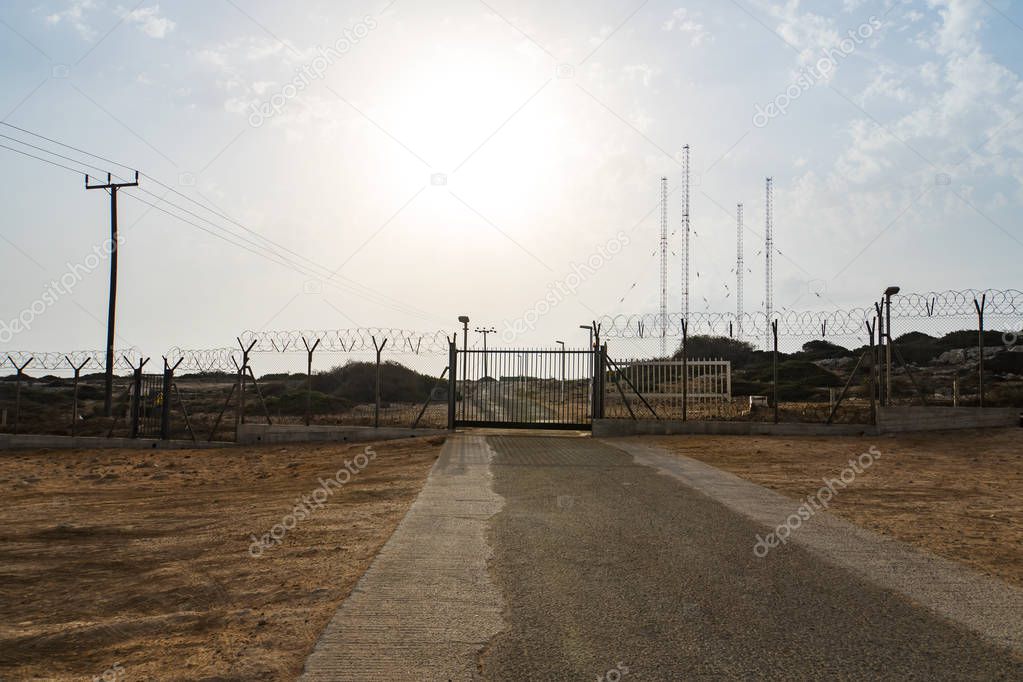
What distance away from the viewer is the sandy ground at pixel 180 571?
15.1ft

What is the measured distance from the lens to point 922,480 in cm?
1150

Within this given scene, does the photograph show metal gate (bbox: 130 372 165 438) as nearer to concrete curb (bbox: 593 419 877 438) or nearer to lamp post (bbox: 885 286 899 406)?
concrete curb (bbox: 593 419 877 438)

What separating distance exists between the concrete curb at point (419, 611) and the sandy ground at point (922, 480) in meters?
4.01

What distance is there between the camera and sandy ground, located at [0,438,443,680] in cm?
460

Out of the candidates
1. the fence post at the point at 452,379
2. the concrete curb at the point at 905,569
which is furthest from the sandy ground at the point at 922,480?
the fence post at the point at 452,379

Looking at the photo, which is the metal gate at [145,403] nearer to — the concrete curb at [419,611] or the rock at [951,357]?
the concrete curb at [419,611]

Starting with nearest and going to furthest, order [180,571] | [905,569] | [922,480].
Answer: [905,569]
[180,571]
[922,480]

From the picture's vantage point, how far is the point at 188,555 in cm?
726

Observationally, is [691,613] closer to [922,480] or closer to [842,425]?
[922,480]

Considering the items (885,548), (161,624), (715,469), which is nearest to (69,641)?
(161,624)

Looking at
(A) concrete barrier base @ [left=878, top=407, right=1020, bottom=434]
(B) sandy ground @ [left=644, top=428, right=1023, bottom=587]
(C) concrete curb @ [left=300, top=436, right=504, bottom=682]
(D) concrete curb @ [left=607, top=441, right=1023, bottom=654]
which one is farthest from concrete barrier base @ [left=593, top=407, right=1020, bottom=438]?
(C) concrete curb @ [left=300, top=436, right=504, bottom=682]

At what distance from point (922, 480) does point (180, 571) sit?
992 centimetres

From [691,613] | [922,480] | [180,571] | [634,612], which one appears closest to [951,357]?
[922,480]

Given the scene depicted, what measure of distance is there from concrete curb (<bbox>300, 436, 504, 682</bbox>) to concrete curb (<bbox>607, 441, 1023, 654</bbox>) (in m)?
2.71
